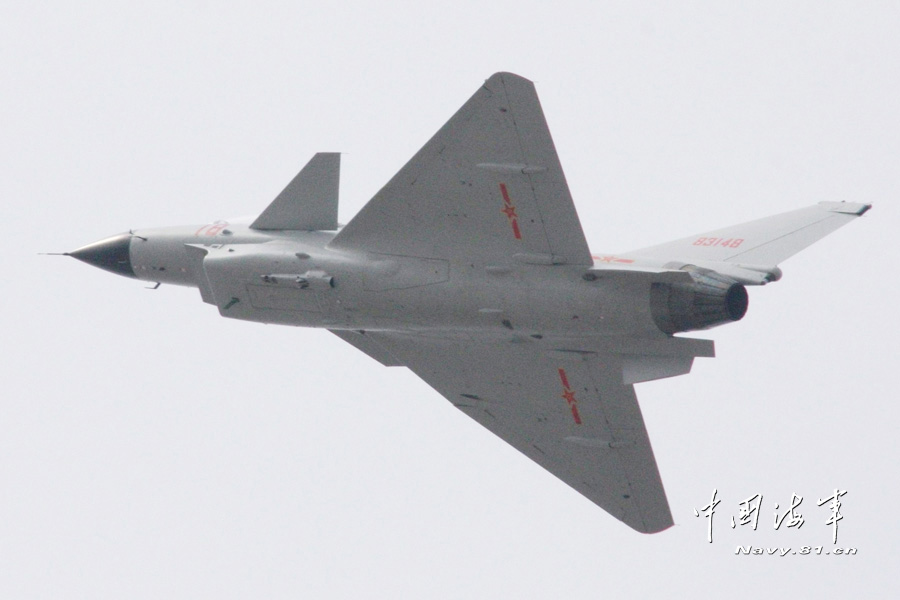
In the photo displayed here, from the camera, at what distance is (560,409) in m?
25.8

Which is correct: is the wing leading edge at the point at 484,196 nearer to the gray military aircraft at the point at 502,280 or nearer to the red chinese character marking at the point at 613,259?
the gray military aircraft at the point at 502,280

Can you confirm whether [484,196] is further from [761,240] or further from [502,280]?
[761,240]

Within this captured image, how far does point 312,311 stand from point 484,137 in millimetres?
4696

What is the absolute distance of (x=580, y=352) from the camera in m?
24.4

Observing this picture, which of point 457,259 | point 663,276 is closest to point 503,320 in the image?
point 457,259

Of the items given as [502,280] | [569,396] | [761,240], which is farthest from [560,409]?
[761,240]

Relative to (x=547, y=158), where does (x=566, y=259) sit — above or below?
below

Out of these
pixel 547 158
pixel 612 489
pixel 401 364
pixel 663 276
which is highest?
pixel 547 158

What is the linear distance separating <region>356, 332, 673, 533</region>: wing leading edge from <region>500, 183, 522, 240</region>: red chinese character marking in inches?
112

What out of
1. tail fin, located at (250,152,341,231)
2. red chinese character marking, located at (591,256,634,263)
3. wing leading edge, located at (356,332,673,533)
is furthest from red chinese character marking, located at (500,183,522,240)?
tail fin, located at (250,152,341,231)

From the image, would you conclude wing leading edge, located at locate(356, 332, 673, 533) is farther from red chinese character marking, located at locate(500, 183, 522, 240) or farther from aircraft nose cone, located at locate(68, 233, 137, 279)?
aircraft nose cone, located at locate(68, 233, 137, 279)

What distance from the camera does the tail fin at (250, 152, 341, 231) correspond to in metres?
25.2

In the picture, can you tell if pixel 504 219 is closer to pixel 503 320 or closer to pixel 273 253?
pixel 503 320

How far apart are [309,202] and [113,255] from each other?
426 centimetres
